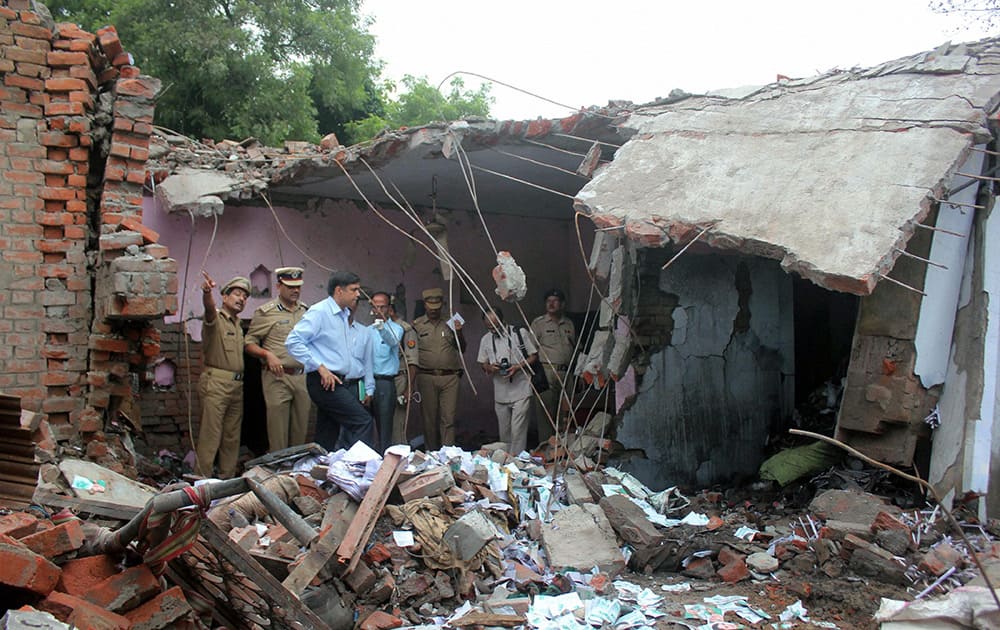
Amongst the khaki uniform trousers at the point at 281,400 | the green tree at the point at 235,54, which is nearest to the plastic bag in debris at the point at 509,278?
the khaki uniform trousers at the point at 281,400

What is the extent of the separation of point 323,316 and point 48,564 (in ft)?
11.8

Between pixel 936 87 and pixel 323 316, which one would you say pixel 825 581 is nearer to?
pixel 936 87

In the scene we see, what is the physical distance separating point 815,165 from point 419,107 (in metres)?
14.9

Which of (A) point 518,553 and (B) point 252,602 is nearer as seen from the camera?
(B) point 252,602

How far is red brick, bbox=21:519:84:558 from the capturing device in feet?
10.6

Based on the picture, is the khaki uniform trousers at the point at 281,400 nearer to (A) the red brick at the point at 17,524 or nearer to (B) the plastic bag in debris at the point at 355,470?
(B) the plastic bag in debris at the point at 355,470

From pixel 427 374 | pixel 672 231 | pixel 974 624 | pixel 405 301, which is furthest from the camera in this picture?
pixel 405 301

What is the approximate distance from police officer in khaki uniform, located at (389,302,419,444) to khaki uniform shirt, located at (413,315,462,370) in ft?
0.28

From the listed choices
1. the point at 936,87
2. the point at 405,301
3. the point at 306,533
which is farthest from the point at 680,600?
the point at 405,301

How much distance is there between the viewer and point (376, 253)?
9.51m

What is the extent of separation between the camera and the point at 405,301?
31.9 ft

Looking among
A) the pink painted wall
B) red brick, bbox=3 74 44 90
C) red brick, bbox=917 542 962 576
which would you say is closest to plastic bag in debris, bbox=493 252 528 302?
red brick, bbox=917 542 962 576

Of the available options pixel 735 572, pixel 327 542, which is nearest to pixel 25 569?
pixel 327 542

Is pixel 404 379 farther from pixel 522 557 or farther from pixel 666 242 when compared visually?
pixel 666 242
